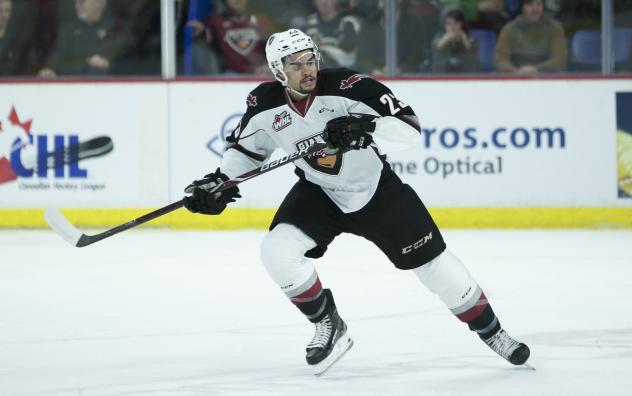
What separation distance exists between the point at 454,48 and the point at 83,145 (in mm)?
2201

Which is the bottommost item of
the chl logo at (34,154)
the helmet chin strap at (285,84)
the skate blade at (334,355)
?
the skate blade at (334,355)

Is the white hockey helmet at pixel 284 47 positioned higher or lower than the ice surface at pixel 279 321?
higher

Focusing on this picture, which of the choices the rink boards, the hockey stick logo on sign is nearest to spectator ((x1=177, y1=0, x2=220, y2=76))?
the rink boards

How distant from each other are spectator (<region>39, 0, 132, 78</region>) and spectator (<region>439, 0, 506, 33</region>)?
1.89m

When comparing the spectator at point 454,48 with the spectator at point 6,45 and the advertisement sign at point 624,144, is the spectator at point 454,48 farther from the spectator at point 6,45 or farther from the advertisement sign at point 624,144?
the spectator at point 6,45

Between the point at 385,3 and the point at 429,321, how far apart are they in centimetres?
351

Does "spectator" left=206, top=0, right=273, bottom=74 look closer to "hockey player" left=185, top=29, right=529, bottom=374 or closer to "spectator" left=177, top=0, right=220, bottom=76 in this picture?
"spectator" left=177, top=0, right=220, bottom=76

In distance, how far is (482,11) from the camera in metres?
7.73

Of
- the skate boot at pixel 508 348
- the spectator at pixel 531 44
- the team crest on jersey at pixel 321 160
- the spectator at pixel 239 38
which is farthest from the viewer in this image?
the spectator at pixel 239 38

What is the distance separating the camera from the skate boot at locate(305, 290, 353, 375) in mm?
3768

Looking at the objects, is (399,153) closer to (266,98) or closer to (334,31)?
(334,31)

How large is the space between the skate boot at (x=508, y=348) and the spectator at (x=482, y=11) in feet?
13.7

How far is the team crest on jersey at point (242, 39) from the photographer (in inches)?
310

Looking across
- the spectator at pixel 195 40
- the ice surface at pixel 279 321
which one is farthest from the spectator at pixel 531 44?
the spectator at pixel 195 40
